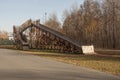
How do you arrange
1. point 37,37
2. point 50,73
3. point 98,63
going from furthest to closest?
point 37,37
point 98,63
point 50,73

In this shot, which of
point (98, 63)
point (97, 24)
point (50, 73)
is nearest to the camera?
point (50, 73)

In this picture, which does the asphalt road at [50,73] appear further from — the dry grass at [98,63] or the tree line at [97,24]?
the tree line at [97,24]

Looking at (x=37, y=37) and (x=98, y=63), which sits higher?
(x=37, y=37)

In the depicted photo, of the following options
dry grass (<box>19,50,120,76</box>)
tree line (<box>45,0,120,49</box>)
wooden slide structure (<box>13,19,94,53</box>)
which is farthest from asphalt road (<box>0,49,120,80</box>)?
tree line (<box>45,0,120,49</box>)

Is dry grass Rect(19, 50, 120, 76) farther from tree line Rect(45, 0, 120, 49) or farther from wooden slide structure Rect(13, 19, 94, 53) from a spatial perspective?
tree line Rect(45, 0, 120, 49)

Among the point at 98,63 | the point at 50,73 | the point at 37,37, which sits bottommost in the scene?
the point at 98,63

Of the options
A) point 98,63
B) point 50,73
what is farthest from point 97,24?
point 50,73

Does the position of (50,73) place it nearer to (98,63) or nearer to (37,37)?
(98,63)

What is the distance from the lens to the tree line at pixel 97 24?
86.3 metres

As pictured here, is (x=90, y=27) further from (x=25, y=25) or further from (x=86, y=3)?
(x=25, y=25)

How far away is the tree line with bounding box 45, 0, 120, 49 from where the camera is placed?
3398 inches

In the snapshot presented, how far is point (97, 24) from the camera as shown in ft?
304

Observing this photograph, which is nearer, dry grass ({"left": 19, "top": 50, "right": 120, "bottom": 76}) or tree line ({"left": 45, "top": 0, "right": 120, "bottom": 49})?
dry grass ({"left": 19, "top": 50, "right": 120, "bottom": 76})

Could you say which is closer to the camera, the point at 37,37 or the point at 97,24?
the point at 37,37
